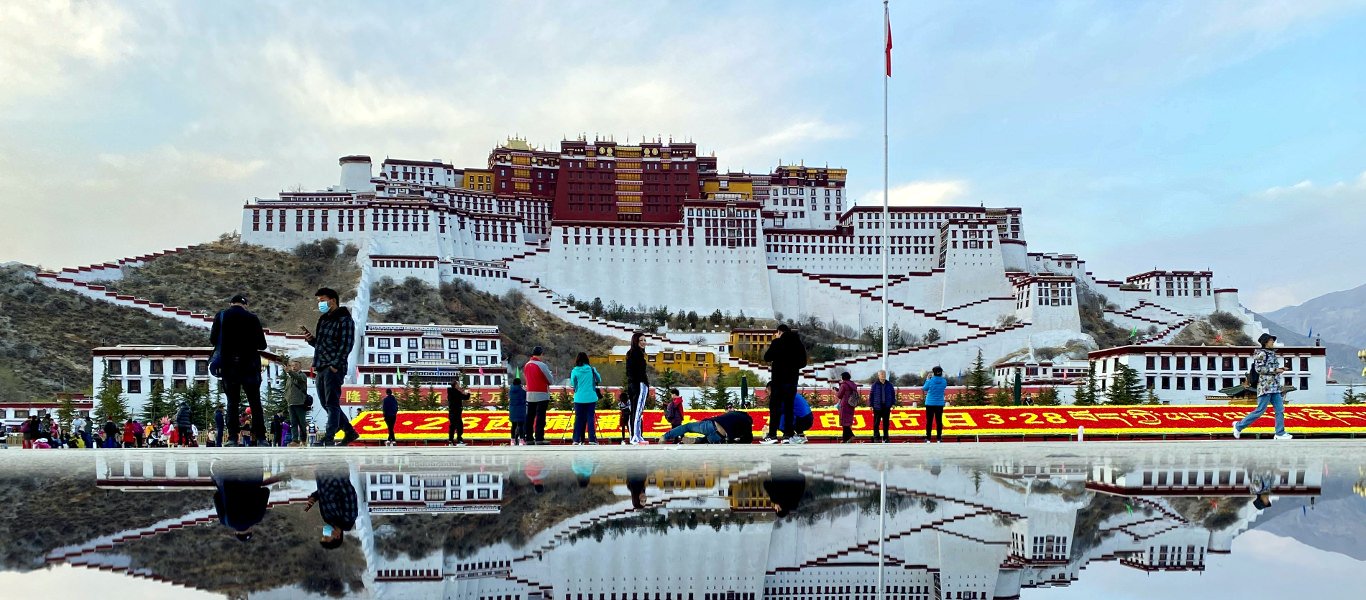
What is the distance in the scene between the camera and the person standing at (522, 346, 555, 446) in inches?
549

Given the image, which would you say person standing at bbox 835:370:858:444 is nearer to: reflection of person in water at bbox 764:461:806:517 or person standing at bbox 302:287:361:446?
reflection of person in water at bbox 764:461:806:517

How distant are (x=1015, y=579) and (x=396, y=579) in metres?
1.98

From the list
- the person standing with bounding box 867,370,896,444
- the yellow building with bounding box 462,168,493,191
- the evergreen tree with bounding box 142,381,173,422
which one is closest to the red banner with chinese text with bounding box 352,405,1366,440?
the person standing with bounding box 867,370,896,444

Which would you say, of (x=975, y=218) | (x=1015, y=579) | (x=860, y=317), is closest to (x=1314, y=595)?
(x=1015, y=579)

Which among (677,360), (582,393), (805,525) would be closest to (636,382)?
(582,393)

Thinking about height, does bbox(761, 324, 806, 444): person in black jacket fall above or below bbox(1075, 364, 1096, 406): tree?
above

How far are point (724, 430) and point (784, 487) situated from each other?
5.94 metres

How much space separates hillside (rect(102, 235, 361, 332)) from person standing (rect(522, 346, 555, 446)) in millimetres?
58489

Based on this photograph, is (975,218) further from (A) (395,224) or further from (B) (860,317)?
(A) (395,224)

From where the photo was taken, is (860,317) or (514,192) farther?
(514,192)

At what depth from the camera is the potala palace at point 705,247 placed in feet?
257

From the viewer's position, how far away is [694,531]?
4992mm

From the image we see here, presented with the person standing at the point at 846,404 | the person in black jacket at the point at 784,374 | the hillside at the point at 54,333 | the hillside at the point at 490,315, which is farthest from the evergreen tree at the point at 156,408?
the person in black jacket at the point at 784,374

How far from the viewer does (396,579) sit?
388 cm
